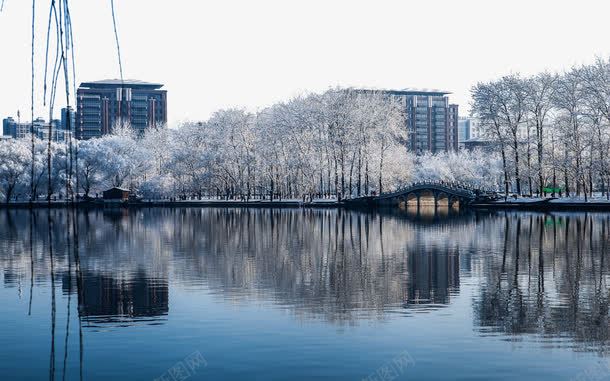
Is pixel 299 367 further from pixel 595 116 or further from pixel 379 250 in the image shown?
pixel 595 116

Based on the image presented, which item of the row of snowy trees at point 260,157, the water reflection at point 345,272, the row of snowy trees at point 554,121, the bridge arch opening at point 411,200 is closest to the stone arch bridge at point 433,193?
the bridge arch opening at point 411,200

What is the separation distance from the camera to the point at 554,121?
102 m

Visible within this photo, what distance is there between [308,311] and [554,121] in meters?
82.6

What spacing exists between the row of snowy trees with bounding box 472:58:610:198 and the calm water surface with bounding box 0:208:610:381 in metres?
44.1

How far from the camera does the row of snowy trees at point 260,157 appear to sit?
402 ft

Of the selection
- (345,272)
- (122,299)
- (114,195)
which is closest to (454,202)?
(114,195)

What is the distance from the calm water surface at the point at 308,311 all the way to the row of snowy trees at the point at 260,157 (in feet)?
236

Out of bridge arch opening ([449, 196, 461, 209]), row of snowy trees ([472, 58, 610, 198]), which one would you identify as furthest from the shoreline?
bridge arch opening ([449, 196, 461, 209])

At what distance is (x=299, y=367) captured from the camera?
19.0 metres

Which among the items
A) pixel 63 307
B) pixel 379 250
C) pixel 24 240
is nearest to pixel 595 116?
pixel 379 250

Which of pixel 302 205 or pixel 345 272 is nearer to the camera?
pixel 345 272

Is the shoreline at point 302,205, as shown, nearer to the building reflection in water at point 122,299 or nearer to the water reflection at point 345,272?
the water reflection at point 345,272

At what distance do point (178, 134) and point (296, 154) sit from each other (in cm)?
3522

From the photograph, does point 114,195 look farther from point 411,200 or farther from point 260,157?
point 411,200
